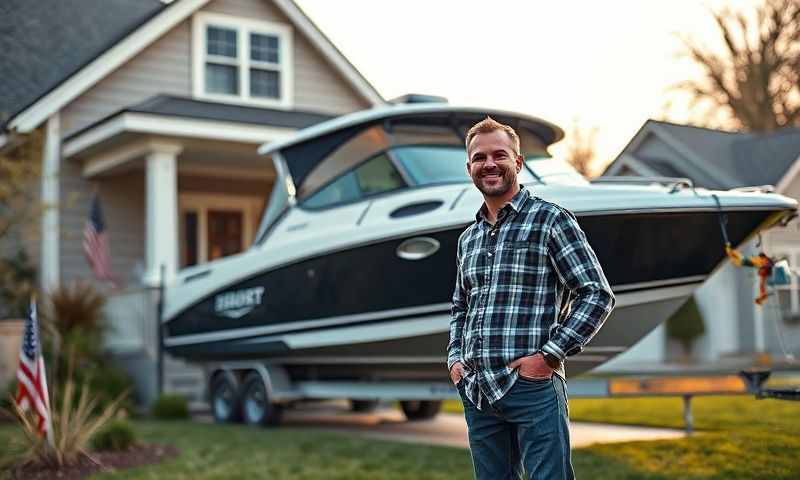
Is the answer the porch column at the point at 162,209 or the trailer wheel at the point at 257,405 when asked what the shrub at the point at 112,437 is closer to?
the trailer wheel at the point at 257,405

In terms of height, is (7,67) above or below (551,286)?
above

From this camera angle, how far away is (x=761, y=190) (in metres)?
6.89

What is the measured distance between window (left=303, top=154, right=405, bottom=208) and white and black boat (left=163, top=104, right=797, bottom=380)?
0.02 m

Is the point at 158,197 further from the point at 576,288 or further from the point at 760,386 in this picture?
the point at 576,288

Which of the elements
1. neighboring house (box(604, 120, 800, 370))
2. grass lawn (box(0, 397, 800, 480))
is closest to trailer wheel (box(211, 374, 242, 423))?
grass lawn (box(0, 397, 800, 480))

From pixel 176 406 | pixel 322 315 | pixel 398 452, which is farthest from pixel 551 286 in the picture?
pixel 176 406

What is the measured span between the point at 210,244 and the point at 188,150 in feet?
9.22

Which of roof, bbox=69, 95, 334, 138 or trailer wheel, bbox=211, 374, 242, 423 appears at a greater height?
roof, bbox=69, 95, 334, 138

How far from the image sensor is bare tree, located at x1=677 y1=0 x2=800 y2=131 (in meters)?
16.1

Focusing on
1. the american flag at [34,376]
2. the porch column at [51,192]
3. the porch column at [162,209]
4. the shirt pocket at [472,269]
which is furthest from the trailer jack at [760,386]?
the porch column at [51,192]

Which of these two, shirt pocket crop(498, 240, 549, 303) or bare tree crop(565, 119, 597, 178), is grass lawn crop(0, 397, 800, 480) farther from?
bare tree crop(565, 119, 597, 178)

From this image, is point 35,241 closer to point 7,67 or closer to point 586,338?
point 7,67

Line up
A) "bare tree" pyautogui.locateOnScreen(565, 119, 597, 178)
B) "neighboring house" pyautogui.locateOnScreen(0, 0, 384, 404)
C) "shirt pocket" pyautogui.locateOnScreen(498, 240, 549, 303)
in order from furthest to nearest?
"bare tree" pyautogui.locateOnScreen(565, 119, 597, 178) → "neighboring house" pyautogui.locateOnScreen(0, 0, 384, 404) → "shirt pocket" pyautogui.locateOnScreen(498, 240, 549, 303)

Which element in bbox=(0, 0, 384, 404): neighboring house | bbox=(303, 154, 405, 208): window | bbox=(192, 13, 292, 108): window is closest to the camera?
bbox=(303, 154, 405, 208): window
